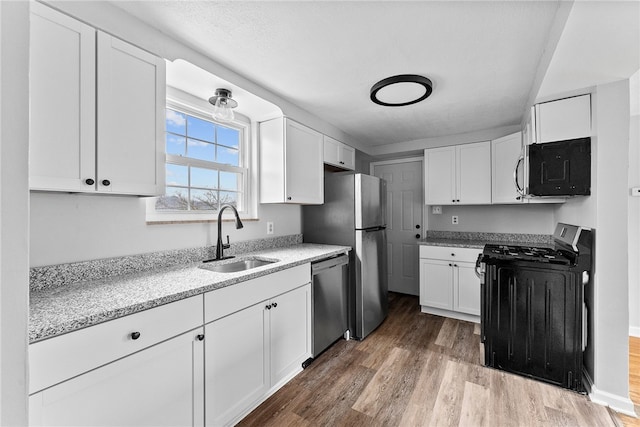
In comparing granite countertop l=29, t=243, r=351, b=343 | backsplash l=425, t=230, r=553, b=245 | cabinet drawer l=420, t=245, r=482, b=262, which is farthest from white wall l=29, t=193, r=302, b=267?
backsplash l=425, t=230, r=553, b=245

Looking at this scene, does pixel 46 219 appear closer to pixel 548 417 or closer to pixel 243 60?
pixel 243 60

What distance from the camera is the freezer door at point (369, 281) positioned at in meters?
2.72

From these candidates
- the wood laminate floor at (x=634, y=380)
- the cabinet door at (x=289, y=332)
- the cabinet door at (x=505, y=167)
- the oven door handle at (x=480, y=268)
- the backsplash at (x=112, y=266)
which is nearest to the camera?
the backsplash at (x=112, y=266)

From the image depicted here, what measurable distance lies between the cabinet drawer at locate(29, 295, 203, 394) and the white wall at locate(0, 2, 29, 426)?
Result: 2.63 ft

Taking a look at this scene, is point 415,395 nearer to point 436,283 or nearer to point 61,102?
point 436,283

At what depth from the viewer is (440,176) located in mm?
3496

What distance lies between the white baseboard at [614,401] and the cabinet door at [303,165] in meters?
2.47

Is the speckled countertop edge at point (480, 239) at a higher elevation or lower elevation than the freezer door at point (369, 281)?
higher

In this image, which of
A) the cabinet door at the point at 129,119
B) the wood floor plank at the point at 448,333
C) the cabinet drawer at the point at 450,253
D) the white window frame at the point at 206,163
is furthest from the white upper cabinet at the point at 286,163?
the wood floor plank at the point at 448,333

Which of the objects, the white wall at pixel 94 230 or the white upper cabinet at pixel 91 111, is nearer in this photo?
the white upper cabinet at pixel 91 111

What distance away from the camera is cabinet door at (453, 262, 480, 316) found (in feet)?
9.93

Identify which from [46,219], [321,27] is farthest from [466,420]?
[46,219]

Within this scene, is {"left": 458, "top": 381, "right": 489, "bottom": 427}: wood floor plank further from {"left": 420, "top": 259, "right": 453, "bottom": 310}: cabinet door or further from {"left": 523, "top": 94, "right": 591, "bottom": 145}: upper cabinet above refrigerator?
{"left": 523, "top": 94, "right": 591, "bottom": 145}: upper cabinet above refrigerator

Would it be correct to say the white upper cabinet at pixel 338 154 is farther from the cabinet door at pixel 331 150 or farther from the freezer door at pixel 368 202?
the freezer door at pixel 368 202
